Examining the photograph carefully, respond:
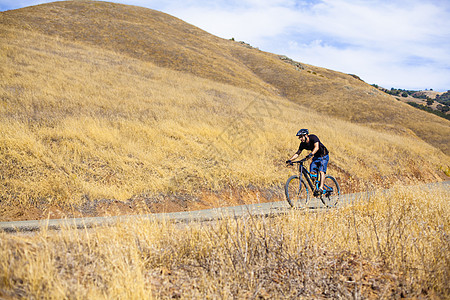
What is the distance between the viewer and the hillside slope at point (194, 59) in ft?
122

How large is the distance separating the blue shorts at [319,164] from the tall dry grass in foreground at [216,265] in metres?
4.74

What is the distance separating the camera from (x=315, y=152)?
882cm

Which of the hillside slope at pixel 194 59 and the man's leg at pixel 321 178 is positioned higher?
the hillside slope at pixel 194 59

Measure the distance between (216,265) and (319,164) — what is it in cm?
675

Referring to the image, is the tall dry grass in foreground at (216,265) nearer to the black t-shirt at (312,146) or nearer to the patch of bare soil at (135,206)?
the patch of bare soil at (135,206)

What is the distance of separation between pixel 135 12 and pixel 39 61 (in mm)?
39844

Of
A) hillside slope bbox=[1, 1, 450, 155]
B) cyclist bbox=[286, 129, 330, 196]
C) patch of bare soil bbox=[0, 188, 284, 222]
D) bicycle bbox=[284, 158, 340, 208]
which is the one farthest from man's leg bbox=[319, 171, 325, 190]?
hillside slope bbox=[1, 1, 450, 155]

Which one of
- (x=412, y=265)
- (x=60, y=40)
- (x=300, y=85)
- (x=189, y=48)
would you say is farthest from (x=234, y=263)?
(x=300, y=85)

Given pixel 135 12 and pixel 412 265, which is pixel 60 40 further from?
pixel 412 265

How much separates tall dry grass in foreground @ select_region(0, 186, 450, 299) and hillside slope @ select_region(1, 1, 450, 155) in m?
34.3

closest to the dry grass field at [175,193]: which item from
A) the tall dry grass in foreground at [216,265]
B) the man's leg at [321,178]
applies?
the tall dry grass in foreground at [216,265]

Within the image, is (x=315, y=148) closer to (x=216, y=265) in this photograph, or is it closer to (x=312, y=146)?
(x=312, y=146)

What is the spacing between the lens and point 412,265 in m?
3.72

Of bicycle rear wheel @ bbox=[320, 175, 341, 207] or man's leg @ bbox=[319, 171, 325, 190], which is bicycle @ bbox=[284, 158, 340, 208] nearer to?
bicycle rear wheel @ bbox=[320, 175, 341, 207]
